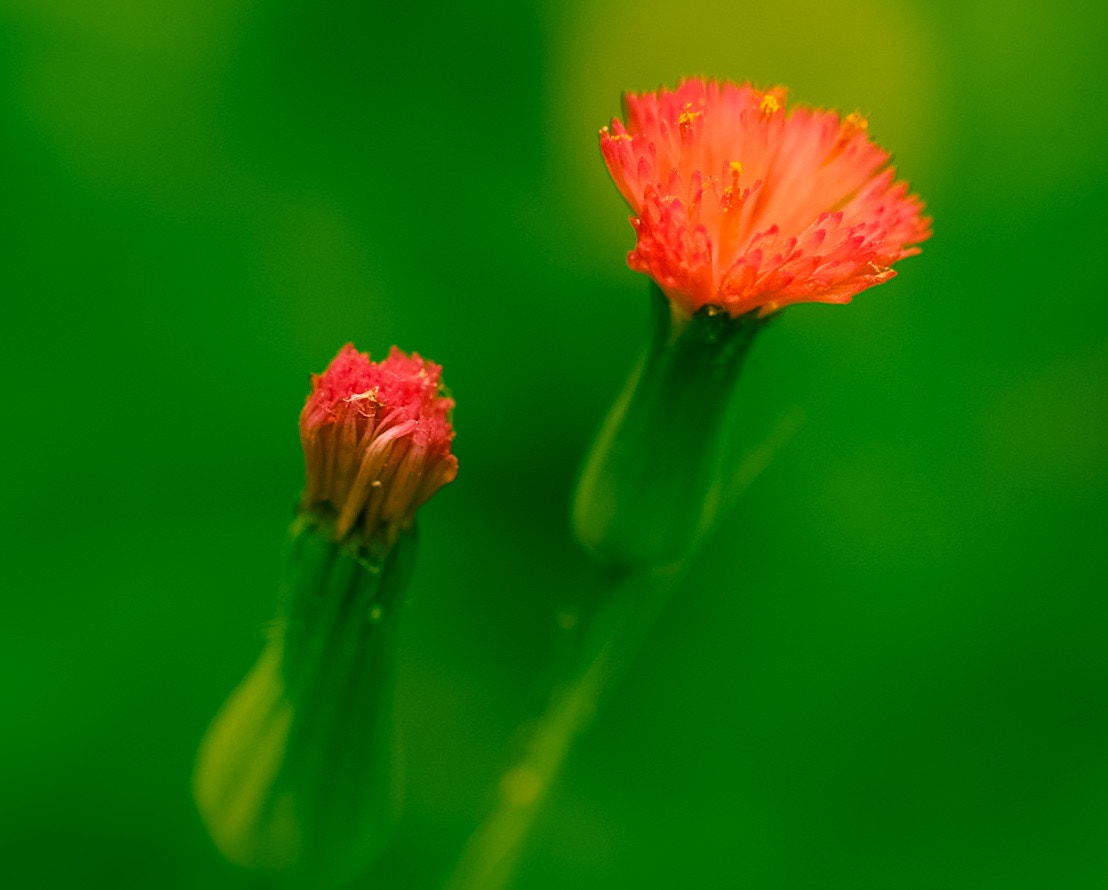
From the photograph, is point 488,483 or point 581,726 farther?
point 488,483

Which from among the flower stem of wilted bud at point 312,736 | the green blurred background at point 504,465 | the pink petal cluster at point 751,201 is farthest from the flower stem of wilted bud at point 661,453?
the green blurred background at point 504,465

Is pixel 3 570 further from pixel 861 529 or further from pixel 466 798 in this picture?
pixel 861 529

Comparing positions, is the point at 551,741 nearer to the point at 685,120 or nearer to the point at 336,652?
the point at 336,652

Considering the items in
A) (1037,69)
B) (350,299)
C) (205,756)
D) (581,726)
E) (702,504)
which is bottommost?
(205,756)

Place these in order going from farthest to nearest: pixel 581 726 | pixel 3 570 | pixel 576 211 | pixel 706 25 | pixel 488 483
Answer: pixel 706 25 → pixel 576 211 → pixel 488 483 → pixel 3 570 → pixel 581 726

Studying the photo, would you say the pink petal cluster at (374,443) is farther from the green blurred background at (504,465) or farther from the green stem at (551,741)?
the green blurred background at (504,465)

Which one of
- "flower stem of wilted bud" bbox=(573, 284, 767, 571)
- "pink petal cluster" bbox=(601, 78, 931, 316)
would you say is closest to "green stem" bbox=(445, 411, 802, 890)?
"flower stem of wilted bud" bbox=(573, 284, 767, 571)

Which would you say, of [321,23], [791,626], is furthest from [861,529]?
[321,23]

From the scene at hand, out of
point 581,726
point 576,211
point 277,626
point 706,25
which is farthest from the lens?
point 706,25

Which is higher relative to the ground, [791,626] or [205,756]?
[791,626]

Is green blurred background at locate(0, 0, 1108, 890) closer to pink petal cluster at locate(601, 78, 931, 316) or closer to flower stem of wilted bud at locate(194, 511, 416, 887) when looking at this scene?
flower stem of wilted bud at locate(194, 511, 416, 887)
